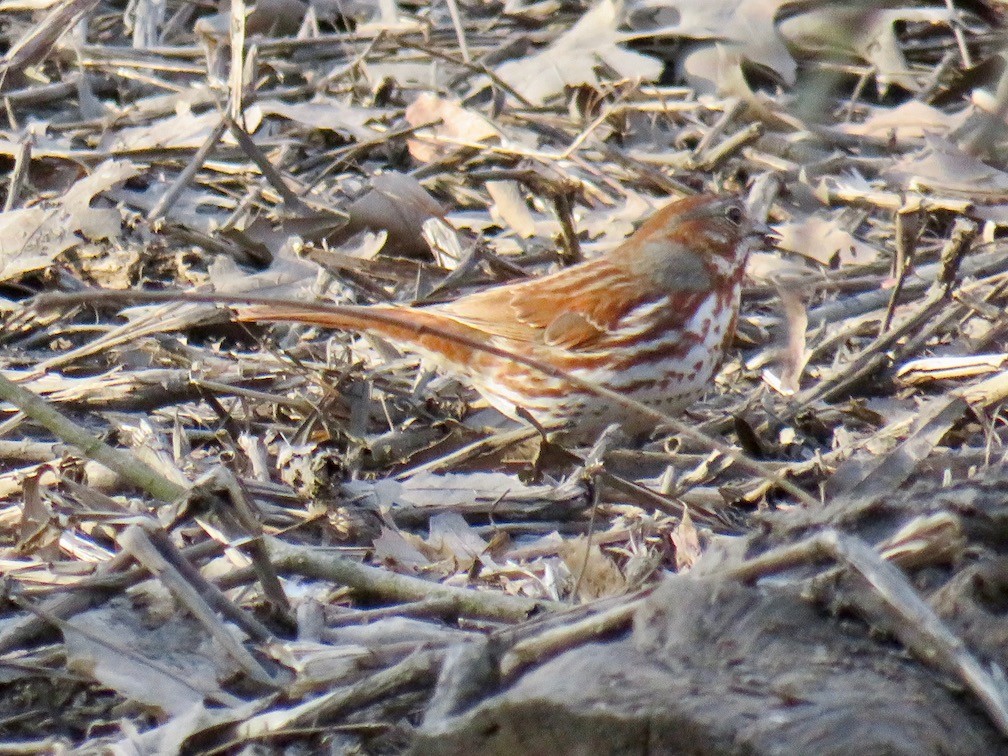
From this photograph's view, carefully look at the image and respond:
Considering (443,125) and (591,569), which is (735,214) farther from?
(591,569)

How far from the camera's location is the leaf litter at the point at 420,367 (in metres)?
2.69

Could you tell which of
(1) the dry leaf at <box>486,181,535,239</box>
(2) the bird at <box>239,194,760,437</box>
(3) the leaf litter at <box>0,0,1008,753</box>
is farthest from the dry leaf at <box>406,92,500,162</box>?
(2) the bird at <box>239,194,760,437</box>

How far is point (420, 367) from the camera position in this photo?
5.59m

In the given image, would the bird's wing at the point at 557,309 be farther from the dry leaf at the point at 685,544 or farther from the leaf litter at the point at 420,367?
the dry leaf at the point at 685,544

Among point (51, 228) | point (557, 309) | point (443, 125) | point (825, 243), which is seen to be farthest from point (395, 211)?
point (825, 243)

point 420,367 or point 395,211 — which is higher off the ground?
point 395,211

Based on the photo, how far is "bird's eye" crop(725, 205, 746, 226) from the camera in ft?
19.0

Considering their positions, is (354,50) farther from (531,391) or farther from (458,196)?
(531,391)

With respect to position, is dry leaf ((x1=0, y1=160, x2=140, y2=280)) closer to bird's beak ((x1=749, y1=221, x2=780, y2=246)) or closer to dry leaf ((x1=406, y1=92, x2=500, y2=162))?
dry leaf ((x1=406, y1=92, x2=500, y2=162))

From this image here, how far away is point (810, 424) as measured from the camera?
493 cm

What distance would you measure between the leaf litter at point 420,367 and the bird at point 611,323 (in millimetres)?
159

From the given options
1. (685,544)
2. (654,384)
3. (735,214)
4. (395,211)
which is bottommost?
(654,384)

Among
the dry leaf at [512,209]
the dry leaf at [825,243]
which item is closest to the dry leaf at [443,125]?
the dry leaf at [512,209]

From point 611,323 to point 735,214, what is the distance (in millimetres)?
636
